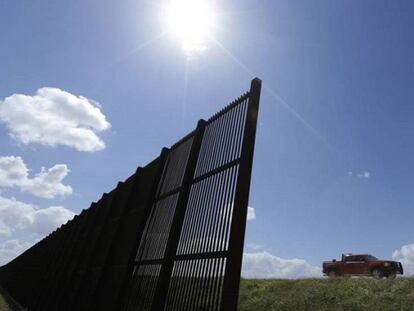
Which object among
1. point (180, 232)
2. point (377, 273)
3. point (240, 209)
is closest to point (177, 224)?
point (180, 232)

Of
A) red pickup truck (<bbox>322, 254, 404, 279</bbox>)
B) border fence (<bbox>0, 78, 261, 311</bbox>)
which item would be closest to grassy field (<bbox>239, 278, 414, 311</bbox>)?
red pickup truck (<bbox>322, 254, 404, 279</bbox>)

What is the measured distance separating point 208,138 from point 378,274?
20376 mm

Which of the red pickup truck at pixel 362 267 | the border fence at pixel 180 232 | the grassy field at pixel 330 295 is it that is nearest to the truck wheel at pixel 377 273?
the red pickup truck at pixel 362 267

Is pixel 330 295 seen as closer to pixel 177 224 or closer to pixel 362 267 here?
pixel 362 267

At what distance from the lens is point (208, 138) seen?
634 cm

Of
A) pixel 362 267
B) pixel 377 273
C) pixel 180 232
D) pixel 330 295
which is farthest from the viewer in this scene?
pixel 362 267

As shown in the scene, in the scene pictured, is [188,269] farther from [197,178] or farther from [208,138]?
[208,138]

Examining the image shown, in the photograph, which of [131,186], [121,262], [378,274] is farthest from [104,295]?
[378,274]

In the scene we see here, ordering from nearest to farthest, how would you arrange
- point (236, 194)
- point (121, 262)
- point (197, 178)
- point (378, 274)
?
point (236, 194) < point (197, 178) < point (121, 262) < point (378, 274)

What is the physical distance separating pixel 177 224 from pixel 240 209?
1.60 meters

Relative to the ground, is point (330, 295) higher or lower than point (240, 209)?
higher

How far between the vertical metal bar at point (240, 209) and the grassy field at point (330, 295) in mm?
10303

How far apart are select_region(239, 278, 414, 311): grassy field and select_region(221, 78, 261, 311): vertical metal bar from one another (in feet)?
33.8

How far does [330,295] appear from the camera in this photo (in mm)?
15141
